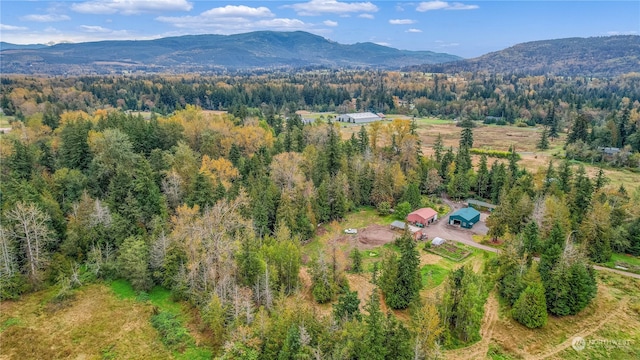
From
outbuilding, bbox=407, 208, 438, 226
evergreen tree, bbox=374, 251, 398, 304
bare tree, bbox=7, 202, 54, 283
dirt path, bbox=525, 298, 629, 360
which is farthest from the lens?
outbuilding, bbox=407, 208, 438, 226

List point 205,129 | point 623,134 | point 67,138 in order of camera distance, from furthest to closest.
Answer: point 623,134 < point 205,129 < point 67,138

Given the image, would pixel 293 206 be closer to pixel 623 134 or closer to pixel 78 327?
pixel 78 327

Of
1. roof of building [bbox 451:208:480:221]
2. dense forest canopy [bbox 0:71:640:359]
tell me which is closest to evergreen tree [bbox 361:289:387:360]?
dense forest canopy [bbox 0:71:640:359]

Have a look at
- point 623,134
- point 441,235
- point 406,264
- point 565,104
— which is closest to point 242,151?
point 441,235

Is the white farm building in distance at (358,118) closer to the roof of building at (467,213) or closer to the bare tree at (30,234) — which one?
the roof of building at (467,213)

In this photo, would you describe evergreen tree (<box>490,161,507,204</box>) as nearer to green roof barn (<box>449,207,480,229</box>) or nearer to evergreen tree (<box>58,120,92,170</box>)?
green roof barn (<box>449,207,480,229</box>)

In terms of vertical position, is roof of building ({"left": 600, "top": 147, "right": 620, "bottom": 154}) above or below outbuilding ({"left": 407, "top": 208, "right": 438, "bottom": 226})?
above

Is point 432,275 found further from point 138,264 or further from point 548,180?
point 138,264
